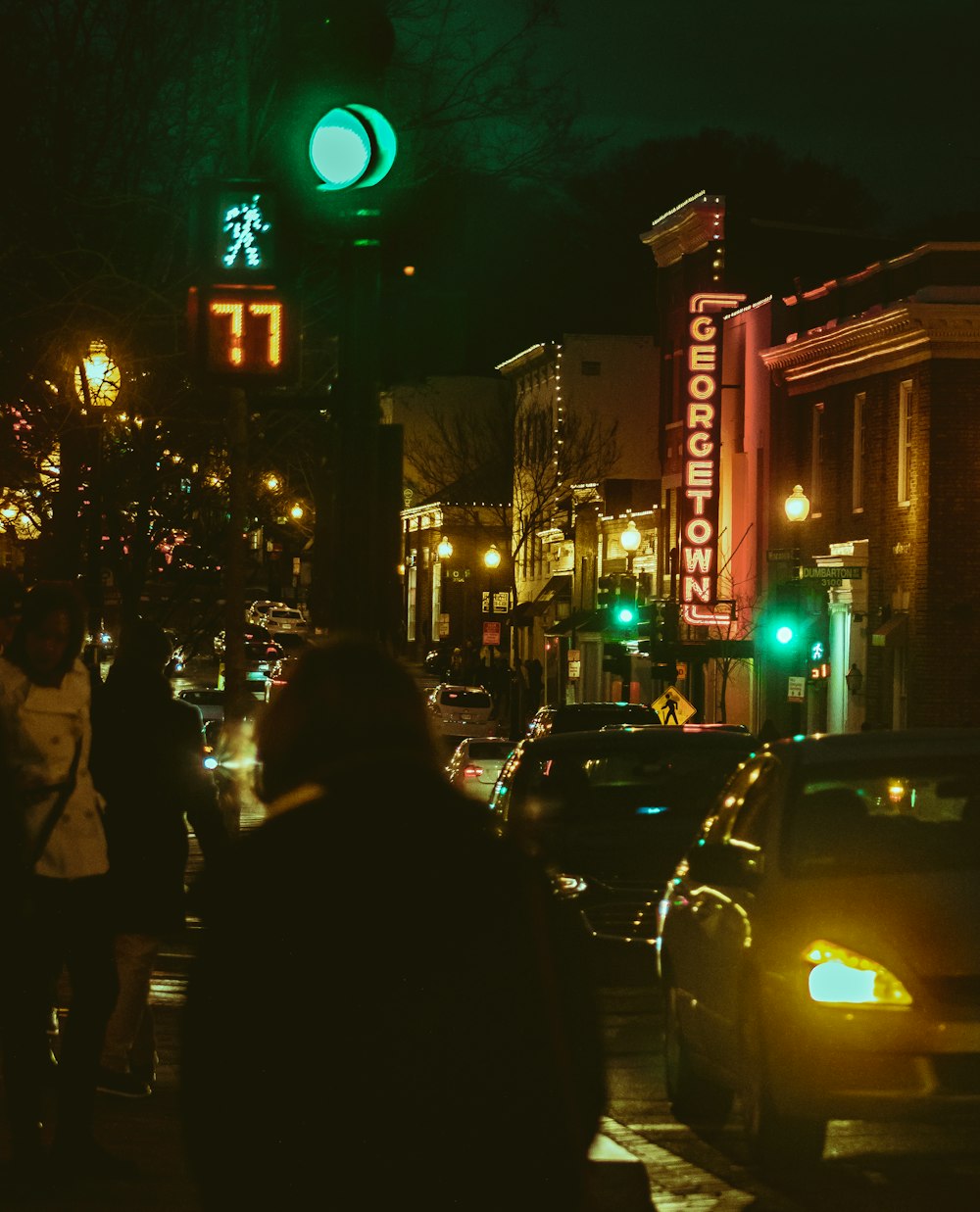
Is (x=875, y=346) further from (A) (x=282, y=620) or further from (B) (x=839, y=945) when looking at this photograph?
(A) (x=282, y=620)

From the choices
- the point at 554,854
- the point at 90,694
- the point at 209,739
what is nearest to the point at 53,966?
the point at 90,694

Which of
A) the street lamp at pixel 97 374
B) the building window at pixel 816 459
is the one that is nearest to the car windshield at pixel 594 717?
the street lamp at pixel 97 374

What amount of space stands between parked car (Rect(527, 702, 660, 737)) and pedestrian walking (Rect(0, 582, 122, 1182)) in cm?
1755

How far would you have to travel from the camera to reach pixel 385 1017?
310 centimetres

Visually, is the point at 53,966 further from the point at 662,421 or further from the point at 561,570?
the point at 561,570

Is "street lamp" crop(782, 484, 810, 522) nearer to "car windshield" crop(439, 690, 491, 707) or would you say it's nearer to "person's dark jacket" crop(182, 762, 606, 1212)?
"car windshield" crop(439, 690, 491, 707)

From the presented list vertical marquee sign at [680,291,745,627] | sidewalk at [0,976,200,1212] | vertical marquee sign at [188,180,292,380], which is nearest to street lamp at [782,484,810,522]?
vertical marquee sign at [680,291,745,627]

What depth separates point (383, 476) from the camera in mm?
5430

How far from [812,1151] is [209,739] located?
18970mm

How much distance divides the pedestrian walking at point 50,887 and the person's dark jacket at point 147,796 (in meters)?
0.73

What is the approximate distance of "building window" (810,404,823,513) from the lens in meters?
40.5

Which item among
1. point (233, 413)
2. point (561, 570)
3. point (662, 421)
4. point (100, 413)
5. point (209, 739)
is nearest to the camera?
point (233, 413)

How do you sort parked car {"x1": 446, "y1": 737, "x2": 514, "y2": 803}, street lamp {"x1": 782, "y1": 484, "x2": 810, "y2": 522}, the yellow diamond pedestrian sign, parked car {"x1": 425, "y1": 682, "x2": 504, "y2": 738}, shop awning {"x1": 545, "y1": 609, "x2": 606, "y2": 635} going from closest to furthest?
1. parked car {"x1": 446, "y1": 737, "x2": 514, "y2": 803}
2. the yellow diamond pedestrian sign
3. street lamp {"x1": 782, "y1": 484, "x2": 810, "y2": 522}
4. parked car {"x1": 425, "y1": 682, "x2": 504, "y2": 738}
5. shop awning {"x1": 545, "y1": 609, "x2": 606, "y2": 635}

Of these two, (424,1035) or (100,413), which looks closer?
(424,1035)
